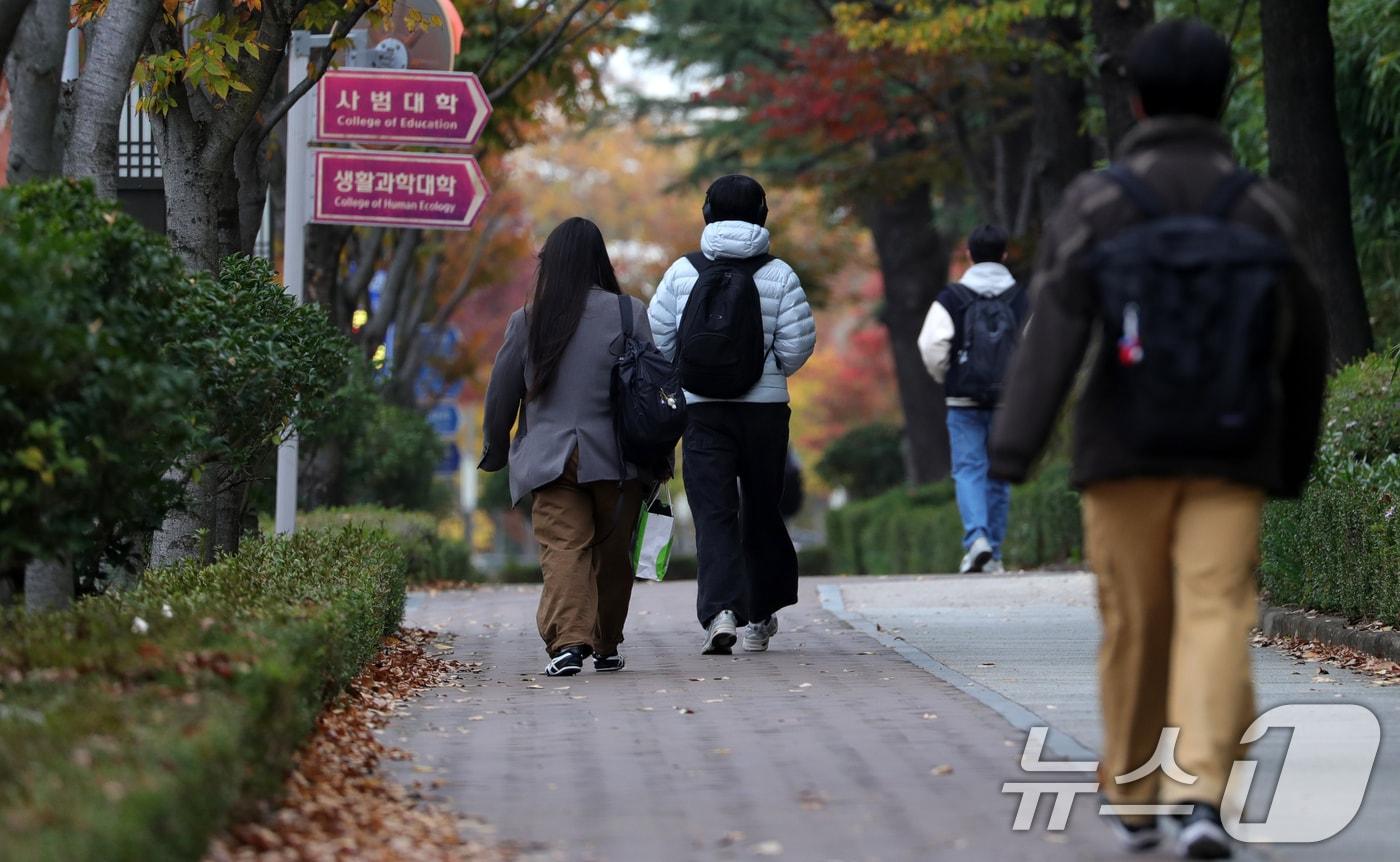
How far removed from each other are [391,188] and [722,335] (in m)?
3.39

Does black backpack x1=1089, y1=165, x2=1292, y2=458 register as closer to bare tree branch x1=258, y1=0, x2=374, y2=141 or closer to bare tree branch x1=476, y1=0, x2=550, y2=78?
bare tree branch x1=258, y1=0, x2=374, y2=141

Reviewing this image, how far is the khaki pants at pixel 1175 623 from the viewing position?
4.73 m

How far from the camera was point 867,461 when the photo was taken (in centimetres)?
3225

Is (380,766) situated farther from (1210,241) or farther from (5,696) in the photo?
(1210,241)

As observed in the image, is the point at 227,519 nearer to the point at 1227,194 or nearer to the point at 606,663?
the point at 606,663

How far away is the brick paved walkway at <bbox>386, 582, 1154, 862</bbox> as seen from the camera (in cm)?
514

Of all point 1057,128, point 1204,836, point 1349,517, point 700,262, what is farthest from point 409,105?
point 1057,128

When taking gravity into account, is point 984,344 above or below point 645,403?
above

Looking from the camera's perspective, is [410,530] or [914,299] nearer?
[410,530]

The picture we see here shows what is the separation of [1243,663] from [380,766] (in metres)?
2.63

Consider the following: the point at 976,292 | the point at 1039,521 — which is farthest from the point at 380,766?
the point at 1039,521

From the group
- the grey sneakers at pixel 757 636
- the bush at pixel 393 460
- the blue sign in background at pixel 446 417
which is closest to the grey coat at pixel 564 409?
the grey sneakers at pixel 757 636

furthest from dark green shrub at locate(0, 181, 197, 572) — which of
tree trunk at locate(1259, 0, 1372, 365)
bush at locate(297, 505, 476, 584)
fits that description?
tree trunk at locate(1259, 0, 1372, 365)

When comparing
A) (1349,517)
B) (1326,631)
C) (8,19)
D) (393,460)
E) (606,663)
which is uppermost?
(8,19)
